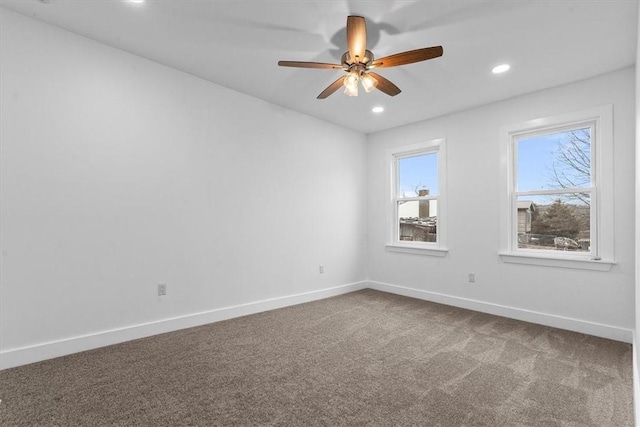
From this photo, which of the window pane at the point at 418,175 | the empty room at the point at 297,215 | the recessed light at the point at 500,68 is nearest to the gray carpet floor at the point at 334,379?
the empty room at the point at 297,215

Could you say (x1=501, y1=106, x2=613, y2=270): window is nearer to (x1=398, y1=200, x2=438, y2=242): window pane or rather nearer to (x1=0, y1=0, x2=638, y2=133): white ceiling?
(x1=0, y1=0, x2=638, y2=133): white ceiling

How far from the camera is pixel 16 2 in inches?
90.2

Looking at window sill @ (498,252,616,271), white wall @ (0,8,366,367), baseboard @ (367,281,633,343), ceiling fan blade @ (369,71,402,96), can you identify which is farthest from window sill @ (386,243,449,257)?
ceiling fan blade @ (369,71,402,96)

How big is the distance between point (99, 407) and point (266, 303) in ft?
7.08

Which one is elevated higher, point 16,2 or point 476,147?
point 16,2

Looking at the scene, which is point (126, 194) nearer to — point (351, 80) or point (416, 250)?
point (351, 80)

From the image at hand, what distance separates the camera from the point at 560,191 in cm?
351

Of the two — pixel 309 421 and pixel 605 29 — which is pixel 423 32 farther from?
pixel 309 421

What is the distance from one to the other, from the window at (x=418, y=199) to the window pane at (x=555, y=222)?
3.23 ft

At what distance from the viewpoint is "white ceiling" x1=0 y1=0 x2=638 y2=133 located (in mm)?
2281

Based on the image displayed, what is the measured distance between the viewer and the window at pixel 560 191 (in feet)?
10.4

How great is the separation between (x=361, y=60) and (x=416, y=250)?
10.2 feet

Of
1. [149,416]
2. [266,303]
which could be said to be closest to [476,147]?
[266,303]

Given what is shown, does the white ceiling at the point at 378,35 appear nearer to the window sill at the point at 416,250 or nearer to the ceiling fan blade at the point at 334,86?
the ceiling fan blade at the point at 334,86
